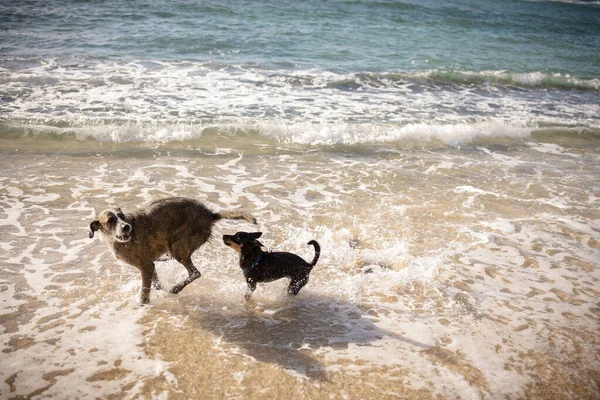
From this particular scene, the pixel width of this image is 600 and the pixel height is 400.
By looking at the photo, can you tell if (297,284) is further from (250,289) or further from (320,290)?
(250,289)

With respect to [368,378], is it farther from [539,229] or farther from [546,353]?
[539,229]

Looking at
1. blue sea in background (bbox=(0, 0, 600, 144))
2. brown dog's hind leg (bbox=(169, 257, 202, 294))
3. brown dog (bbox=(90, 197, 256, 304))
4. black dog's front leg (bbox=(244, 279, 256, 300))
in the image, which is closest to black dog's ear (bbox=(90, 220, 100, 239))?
brown dog (bbox=(90, 197, 256, 304))

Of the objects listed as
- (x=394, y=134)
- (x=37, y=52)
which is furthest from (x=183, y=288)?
(x=37, y=52)

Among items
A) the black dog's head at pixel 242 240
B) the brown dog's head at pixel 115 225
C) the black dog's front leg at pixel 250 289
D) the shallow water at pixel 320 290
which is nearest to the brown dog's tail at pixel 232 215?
the black dog's head at pixel 242 240

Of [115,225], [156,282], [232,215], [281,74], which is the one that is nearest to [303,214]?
[232,215]

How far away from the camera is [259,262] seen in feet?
16.2

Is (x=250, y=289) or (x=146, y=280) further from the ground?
(x=146, y=280)

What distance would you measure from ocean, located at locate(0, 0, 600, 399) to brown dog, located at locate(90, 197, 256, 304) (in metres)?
0.37

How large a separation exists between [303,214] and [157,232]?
9.24ft

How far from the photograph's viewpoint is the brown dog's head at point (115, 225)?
4.40 metres

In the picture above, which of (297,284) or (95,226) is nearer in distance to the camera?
(95,226)

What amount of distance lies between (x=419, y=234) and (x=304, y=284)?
228 cm

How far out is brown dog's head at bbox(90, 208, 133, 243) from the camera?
14.4ft

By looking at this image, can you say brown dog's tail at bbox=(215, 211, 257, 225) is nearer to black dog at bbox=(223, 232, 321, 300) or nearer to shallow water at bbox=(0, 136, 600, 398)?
black dog at bbox=(223, 232, 321, 300)
